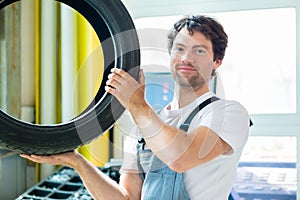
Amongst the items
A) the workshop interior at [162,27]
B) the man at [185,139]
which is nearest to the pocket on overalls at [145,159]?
the man at [185,139]

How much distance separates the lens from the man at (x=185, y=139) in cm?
103

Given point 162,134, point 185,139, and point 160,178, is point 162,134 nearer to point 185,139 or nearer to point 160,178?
point 185,139

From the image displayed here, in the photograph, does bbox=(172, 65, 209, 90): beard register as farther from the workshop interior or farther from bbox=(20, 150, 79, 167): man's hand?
the workshop interior

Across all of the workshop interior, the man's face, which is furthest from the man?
the workshop interior

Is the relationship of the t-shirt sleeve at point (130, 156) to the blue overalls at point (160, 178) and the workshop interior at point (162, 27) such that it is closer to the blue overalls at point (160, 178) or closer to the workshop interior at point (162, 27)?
the blue overalls at point (160, 178)

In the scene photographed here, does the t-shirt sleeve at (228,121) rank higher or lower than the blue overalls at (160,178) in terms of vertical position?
higher

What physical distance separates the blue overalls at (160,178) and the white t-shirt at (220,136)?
23 mm

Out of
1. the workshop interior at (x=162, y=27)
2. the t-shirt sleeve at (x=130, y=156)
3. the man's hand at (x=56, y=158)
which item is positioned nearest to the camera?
the man's hand at (x=56, y=158)

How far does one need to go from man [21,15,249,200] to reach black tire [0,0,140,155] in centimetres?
7

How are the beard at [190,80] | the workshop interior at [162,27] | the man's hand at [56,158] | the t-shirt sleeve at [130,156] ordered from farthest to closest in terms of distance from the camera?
the workshop interior at [162,27]
the t-shirt sleeve at [130,156]
the beard at [190,80]
the man's hand at [56,158]

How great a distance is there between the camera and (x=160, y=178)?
129cm

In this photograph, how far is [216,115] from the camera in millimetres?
1173

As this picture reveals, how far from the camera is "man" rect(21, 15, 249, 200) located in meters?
1.03

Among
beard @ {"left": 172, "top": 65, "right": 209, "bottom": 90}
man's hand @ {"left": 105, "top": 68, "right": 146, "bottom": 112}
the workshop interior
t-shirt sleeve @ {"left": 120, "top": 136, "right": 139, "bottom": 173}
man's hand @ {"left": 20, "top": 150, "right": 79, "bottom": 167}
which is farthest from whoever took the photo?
the workshop interior
